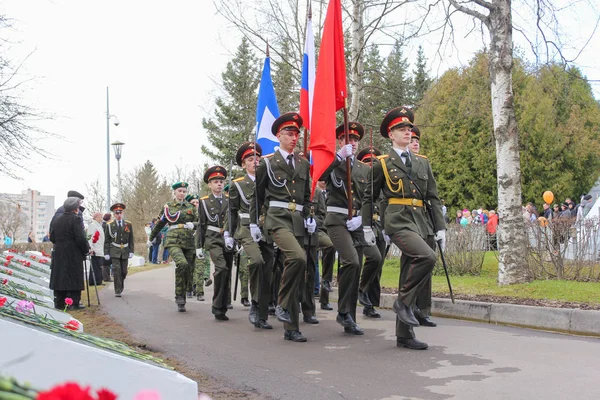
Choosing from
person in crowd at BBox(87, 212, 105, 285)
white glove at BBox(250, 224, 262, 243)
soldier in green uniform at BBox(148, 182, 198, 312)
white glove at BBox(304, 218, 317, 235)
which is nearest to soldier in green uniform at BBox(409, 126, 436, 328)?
white glove at BBox(304, 218, 317, 235)

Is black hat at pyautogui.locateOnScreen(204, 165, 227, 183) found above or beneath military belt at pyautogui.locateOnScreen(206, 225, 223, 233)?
above

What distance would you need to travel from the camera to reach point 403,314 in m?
6.87

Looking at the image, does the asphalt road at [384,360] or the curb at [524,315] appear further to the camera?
the curb at [524,315]

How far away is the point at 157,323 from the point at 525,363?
17.5ft

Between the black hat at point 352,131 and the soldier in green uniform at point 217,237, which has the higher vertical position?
the black hat at point 352,131

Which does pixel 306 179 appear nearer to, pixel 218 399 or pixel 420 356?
pixel 420 356

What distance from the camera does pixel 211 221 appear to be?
1086 cm

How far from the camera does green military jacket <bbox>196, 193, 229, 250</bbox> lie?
35.2 ft

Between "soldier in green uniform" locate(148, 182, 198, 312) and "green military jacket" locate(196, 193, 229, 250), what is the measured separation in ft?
2.27

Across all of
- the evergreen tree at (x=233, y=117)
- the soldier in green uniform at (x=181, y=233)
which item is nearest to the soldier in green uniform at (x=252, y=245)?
the soldier in green uniform at (x=181, y=233)

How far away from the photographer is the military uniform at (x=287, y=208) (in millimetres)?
7637

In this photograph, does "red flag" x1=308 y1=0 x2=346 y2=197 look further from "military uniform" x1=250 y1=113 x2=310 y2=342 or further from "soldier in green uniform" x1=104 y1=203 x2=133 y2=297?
"soldier in green uniform" x1=104 y1=203 x2=133 y2=297

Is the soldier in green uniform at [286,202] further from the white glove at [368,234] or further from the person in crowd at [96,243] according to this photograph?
the person in crowd at [96,243]

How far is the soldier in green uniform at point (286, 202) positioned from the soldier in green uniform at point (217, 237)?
1702mm
